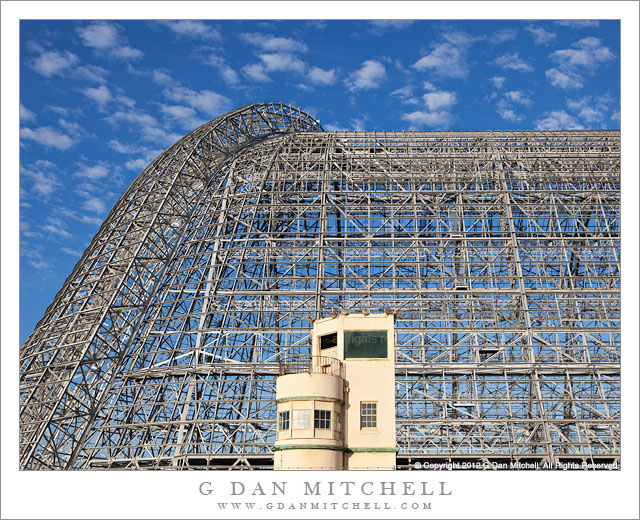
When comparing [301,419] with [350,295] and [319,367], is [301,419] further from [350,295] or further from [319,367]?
[350,295]

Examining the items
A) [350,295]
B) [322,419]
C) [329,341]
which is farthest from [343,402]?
[350,295]

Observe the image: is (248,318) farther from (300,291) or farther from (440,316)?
(440,316)

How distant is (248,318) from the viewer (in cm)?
4781

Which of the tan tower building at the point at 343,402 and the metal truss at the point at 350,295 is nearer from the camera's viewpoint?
the tan tower building at the point at 343,402

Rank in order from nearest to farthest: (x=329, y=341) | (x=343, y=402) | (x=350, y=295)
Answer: (x=343, y=402)
(x=329, y=341)
(x=350, y=295)

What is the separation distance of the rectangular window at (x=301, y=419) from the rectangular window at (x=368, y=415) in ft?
7.99

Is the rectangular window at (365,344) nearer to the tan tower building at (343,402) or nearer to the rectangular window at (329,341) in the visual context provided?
the tan tower building at (343,402)

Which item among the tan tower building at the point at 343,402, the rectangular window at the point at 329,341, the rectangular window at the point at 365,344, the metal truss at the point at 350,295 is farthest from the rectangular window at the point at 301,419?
the metal truss at the point at 350,295

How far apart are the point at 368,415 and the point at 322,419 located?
219cm

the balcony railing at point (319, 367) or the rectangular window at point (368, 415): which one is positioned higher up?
the balcony railing at point (319, 367)

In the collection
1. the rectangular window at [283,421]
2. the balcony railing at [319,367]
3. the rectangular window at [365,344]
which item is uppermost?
the rectangular window at [365,344]

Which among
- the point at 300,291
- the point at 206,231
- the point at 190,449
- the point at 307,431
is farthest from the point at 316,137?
the point at 307,431

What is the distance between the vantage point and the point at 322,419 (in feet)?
86.2

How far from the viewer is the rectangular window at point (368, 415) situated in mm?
27438
